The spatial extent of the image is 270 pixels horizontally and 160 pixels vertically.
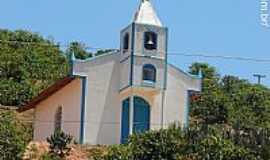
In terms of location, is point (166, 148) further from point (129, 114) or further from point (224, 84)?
point (224, 84)

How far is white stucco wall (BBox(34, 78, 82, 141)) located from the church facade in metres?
0.04

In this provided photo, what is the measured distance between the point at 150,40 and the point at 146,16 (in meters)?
1.08

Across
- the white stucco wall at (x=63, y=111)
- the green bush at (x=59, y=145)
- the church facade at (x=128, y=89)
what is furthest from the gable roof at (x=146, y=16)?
the green bush at (x=59, y=145)

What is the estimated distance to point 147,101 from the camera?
29.4 m

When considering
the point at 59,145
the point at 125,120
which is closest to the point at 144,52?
the point at 125,120

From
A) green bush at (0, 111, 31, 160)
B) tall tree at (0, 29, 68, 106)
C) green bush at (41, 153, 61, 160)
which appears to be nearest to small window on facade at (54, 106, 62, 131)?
tall tree at (0, 29, 68, 106)

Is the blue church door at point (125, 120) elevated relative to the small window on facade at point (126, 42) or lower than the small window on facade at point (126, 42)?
lower

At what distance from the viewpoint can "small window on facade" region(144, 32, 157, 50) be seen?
2944 cm

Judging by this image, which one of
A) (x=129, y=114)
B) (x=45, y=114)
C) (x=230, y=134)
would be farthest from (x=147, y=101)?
(x=230, y=134)

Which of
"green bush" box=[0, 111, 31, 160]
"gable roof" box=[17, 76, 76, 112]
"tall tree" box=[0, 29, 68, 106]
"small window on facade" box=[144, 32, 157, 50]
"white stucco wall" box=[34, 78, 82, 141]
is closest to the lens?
"green bush" box=[0, 111, 31, 160]

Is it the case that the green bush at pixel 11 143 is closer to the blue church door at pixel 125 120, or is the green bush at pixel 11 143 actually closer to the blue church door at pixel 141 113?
the blue church door at pixel 125 120

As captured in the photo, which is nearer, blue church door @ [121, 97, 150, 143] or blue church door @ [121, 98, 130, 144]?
blue church door @ [121, 98, 130, 144]

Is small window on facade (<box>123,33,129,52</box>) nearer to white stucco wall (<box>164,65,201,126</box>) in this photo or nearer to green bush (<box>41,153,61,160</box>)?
white stucco wall (<box>164,65,201,126</box>)

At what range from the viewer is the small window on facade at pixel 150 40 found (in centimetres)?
2944
